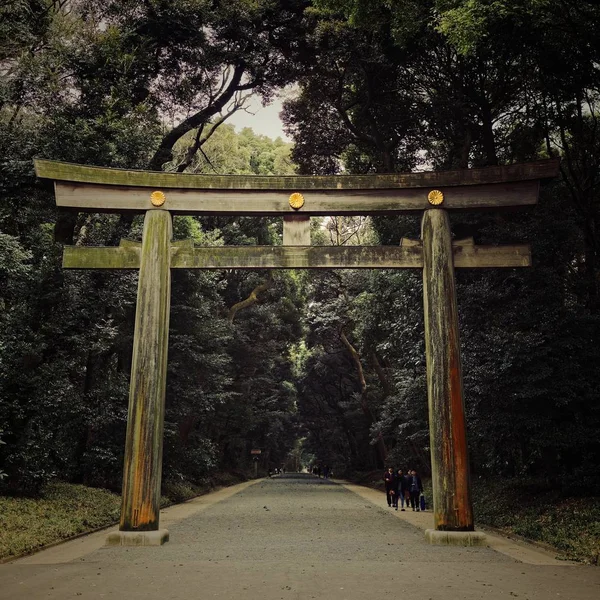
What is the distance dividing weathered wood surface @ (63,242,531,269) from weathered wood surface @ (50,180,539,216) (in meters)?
0.79

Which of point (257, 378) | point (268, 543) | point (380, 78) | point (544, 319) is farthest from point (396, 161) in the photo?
point (257, 378)

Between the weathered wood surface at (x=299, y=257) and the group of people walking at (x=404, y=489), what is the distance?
9499mm

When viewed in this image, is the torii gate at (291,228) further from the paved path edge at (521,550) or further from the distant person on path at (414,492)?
the distant person on path at (414,492)

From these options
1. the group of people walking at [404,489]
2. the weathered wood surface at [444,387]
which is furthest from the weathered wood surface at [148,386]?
the group of people walking at [404,489]

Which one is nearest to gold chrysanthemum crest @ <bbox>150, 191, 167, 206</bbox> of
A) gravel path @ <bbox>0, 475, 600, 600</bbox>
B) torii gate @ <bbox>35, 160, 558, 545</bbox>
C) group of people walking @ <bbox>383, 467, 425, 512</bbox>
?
torii gate @ <bbox>35, 160, 558, 545</bbox>

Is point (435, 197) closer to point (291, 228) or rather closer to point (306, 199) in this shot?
point (306, 199)

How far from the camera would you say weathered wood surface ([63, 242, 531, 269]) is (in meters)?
10.5

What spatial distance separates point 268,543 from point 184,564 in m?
2.65

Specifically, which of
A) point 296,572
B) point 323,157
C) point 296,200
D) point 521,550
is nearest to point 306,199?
point 296,200

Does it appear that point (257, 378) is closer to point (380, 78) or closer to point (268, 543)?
point (380, 78)

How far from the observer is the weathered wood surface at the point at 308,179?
10453mm

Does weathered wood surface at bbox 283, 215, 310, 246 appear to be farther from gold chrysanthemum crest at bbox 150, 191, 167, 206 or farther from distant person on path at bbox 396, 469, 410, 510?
distant person on path at bbox 396, 469, 410, 510

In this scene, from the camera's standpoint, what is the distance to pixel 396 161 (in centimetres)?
1958

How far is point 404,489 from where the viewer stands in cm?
1848
